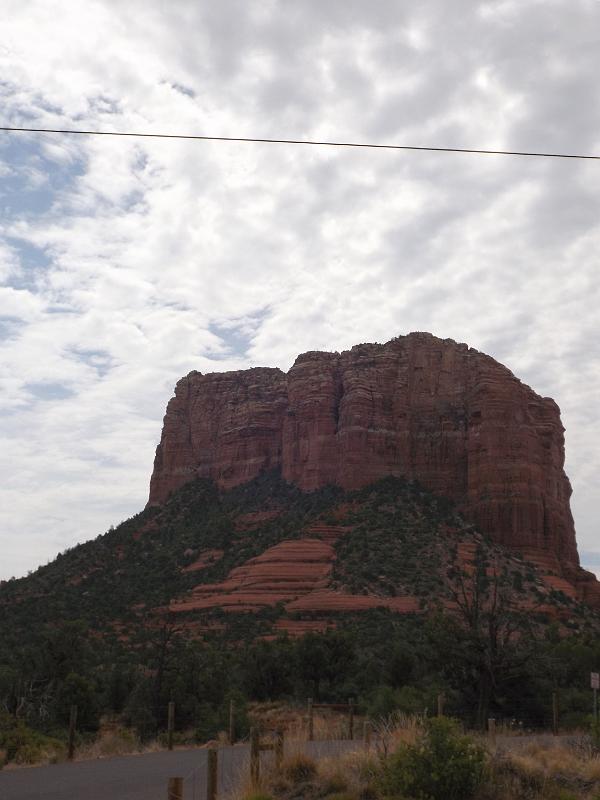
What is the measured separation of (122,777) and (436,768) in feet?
21.5

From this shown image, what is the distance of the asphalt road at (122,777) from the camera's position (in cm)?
1366

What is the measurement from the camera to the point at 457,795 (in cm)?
1216

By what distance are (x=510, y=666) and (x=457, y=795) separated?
49.4ft

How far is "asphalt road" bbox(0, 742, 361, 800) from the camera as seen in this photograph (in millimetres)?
13664

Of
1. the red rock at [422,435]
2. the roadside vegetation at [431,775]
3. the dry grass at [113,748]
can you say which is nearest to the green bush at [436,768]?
the roadside vegetation at [431,775]

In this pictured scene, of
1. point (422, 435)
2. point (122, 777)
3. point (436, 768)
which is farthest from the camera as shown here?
point (422, 435)

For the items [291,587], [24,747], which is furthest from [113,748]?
[291,587]

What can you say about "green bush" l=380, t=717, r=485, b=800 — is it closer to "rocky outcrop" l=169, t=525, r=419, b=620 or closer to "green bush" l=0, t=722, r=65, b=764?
"green bush" l=0, t=722, r=65, b=764

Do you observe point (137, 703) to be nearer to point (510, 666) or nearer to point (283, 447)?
point (510, 666)

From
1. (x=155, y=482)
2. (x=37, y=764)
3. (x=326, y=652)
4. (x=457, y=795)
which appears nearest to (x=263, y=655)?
(x=326, y=652)

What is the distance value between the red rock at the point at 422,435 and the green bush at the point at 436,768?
81.2m

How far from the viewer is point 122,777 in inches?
625

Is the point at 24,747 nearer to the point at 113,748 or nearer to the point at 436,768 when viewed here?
the point at 113,748

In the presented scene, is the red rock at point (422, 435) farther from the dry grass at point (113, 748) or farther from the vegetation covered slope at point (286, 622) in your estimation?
the dry grass at point (113, 748)
